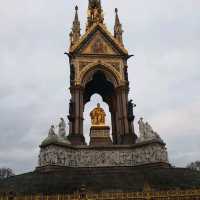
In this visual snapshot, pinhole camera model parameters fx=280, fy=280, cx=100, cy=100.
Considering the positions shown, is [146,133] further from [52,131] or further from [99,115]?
[52,131]

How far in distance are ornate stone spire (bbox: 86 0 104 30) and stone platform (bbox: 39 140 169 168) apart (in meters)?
15.1

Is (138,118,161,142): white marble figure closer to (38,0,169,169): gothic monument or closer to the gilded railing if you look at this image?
(38,0,169,169): gothic monument

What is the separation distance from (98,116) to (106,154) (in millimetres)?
5170

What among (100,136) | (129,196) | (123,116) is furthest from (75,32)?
(129,196)

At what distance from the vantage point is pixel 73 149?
24.4 metres

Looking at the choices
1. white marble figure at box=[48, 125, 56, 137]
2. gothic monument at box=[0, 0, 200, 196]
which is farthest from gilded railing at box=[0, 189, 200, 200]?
white marble figure at box=[48, 125, 56, 137]

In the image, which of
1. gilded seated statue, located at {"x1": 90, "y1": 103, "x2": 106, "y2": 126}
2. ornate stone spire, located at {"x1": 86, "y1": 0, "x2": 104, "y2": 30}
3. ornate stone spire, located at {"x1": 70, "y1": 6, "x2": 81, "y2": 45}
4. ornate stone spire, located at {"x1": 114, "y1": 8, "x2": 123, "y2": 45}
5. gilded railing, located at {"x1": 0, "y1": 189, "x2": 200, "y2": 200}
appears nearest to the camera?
gilded railing, located at {"x1": 0, "y1": 189, "x2": 200, "y2": 200}

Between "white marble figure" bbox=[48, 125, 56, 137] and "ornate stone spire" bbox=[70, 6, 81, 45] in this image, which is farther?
"ornate stone spire" bbox=[70, 6, 81, 45]

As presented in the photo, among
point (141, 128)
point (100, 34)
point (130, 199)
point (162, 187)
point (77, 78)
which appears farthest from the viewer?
point (100, 34)

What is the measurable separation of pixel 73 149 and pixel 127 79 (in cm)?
962

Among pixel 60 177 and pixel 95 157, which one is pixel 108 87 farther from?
pixel 60 177

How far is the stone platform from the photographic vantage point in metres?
23.4

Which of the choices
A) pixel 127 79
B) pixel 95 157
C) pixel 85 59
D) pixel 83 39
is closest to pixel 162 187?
pixel 95 157

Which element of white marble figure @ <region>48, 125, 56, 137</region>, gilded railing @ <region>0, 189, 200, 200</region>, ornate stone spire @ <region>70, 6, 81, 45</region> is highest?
ornate stone spire @ <region>70, 6, 81, 45</region>
